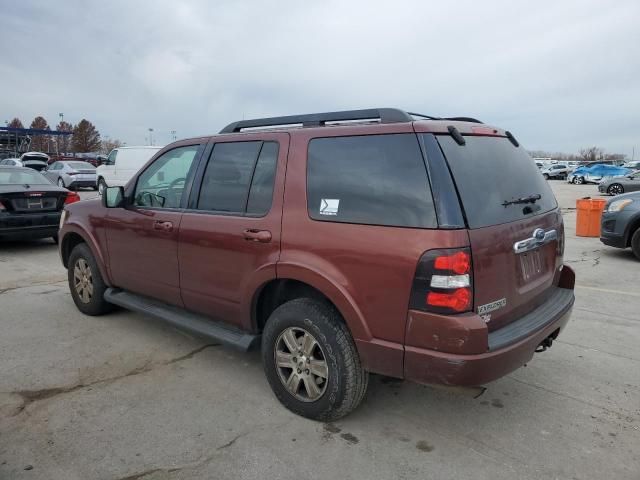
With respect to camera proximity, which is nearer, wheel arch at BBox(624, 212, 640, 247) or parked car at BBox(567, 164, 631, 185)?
wheel arch at BBox(624, 212, 640, 247)

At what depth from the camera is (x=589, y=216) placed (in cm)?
1095

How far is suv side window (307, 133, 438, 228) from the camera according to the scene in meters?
2.65

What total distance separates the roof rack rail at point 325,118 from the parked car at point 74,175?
22064 millimetres

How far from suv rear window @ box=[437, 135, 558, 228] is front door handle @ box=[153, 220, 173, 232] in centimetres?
222

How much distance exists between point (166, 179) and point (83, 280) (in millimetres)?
1708

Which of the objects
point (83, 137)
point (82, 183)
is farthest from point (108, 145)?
point (82, 183)

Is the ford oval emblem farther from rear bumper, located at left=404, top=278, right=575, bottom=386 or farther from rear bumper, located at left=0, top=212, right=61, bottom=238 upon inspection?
rear bumper, located at left=0, top=212, right=61, bottom=238

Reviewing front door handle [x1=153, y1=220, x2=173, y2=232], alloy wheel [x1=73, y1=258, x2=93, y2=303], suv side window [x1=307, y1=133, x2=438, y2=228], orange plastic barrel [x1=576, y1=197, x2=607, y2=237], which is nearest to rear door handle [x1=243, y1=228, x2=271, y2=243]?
suv side window [x1=307, y1=133, x2=438, y2=228]

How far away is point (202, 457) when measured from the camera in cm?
275

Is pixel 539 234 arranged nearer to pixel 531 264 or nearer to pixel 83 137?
pixel 531 264

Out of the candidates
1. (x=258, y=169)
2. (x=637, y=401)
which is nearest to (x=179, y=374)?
(x=258, y=169)

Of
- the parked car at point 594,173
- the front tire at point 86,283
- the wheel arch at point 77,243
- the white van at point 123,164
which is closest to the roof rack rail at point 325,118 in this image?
the wheel arch at point 77,243

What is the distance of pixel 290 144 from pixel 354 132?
498 mm

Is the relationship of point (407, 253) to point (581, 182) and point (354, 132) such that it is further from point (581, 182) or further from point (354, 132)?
point (581, 182)
